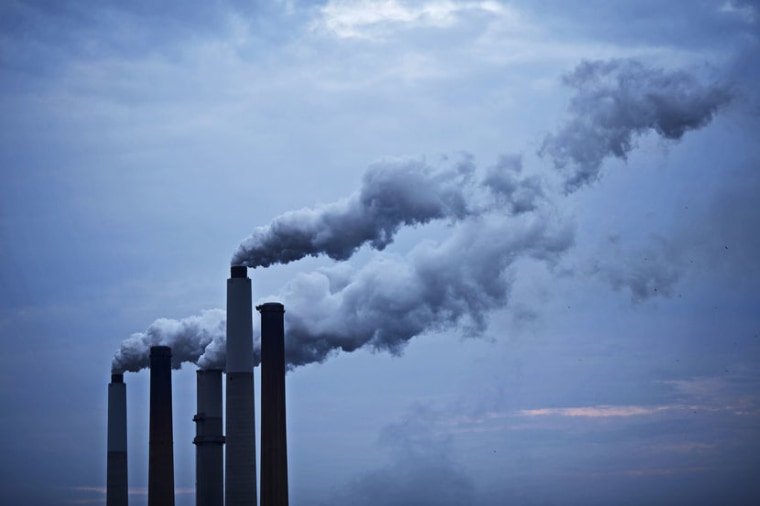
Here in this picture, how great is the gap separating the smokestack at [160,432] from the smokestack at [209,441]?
176 cm

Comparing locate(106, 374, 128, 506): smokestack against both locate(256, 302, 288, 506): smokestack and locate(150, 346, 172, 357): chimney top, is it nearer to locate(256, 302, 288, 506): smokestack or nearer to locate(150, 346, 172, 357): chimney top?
locate(150, 346, 172, 357): chimney top

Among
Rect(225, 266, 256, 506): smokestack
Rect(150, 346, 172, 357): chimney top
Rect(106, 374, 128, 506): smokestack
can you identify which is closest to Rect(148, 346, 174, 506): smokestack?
Rect(150, 346, 172, 357): chimney top

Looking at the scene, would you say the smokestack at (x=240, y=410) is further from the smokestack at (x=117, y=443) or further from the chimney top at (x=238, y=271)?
the smokestack at (x=117, y=443)

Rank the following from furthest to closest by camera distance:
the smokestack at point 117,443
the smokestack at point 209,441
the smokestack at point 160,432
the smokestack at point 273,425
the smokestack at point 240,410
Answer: the smokestack at point 117,443, the smokestack at point 209,441, the smokestack at point 160,432, the smokestack at point 240,410, the smokestack at point 273,425

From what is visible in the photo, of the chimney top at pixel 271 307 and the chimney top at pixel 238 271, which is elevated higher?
the chimney top at pixel 238 271

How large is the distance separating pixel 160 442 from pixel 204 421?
356 cm

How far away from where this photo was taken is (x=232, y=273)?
5750 cm

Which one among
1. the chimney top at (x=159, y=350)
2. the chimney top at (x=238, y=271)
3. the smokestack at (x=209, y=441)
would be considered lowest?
the smokestack at (x=209, y=441)

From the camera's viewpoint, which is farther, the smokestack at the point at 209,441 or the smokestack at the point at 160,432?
the smokestack at the point at 209,441

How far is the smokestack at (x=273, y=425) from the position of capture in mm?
53875

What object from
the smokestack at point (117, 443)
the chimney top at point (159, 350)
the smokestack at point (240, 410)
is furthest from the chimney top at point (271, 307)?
the smokestack at point (117, 443)

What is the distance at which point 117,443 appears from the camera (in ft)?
227

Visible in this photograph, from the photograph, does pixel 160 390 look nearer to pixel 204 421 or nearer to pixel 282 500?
pixel 204 421

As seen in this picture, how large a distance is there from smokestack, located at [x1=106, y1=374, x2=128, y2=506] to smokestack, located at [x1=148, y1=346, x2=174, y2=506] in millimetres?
4907
